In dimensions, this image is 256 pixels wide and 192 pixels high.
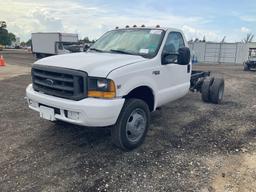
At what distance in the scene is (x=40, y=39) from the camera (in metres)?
30.5

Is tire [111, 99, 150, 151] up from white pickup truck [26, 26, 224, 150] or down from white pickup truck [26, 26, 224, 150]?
down

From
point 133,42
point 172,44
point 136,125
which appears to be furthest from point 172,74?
point 136,125

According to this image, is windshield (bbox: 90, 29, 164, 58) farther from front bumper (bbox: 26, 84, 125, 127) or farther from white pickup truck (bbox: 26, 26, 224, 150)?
front bumper (bbox: 26, 84, 125, 127)

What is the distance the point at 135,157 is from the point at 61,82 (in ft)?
5.24

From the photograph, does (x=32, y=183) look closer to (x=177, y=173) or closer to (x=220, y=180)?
(x=177, y=173)

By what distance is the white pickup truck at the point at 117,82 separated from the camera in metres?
3.59

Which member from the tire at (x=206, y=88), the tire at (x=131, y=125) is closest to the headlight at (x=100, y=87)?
the tire at (x=131, y=125)

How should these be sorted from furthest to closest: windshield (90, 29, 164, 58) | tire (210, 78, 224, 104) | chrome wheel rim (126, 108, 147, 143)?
tire (210, 78, 224, 104), windshield (90, 29, 164, 58), chrome wheel rim (126, 108, 147, 143)

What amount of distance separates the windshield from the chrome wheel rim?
1.03 meters

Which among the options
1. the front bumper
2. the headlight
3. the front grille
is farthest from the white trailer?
the headlight

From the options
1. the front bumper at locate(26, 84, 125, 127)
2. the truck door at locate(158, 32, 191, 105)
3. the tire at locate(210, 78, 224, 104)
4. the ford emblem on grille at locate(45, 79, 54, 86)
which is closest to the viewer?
the front bumper at locate(26, 84, 125, 127)

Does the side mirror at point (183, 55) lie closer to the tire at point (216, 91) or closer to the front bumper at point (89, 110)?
the front bumper at point (89, 110)

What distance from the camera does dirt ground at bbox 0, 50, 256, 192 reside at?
335 centimetres

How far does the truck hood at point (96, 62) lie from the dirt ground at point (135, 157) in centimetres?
136
